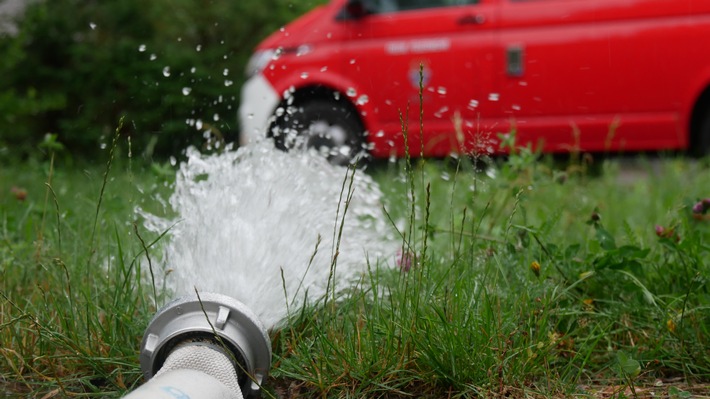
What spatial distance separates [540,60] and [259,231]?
4.14 metres

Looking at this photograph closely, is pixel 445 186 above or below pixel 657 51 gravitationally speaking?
below

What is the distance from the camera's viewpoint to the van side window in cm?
622

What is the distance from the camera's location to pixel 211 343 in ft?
5.87

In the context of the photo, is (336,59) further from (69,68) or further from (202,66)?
(69,68)

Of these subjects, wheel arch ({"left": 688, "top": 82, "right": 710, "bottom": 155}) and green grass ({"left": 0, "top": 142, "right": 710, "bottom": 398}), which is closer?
green grass ({"left": 0, "top": 142, "right": 710, "bottom": 398})

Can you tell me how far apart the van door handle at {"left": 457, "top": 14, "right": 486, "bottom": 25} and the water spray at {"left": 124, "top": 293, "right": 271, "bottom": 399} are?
15.3ft

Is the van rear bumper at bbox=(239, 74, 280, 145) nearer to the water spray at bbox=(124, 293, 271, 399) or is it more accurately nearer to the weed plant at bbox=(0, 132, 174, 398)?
the weed plant at bbox=(0, 132, 174, 398)

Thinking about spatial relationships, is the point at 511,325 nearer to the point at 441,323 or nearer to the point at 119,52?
the point at 441,323

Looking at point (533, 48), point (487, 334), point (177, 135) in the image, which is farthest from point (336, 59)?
Result: point (487, 334)

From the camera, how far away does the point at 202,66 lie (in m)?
7.72

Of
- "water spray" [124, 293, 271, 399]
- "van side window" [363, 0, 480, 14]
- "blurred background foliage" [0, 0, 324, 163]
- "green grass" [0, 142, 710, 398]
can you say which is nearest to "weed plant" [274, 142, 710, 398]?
"green grass" [0, 142, 710, 398]

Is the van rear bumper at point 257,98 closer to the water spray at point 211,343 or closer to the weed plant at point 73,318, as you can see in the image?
the weed plant at point 73,318

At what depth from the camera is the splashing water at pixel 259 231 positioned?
2.03 meters

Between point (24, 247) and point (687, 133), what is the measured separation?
190 inches
